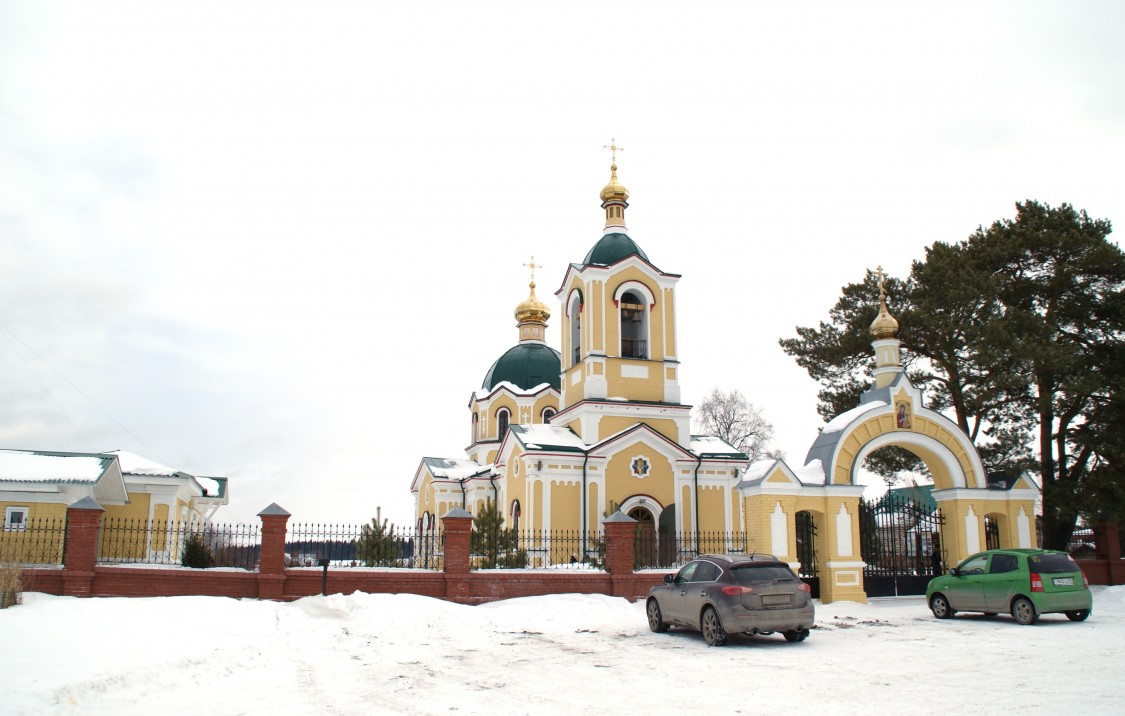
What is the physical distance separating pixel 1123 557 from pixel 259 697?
24.3 m

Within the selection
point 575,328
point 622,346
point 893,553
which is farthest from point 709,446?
point 893,553

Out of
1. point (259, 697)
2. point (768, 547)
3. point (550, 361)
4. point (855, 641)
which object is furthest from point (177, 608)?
point (550, 361)

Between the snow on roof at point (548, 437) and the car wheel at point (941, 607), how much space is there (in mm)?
12498

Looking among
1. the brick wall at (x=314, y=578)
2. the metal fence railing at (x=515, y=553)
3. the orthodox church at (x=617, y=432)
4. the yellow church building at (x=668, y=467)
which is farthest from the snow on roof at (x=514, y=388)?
the brick wall at (x=314, y=578)

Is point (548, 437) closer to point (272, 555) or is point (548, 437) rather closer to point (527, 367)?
point (527, 367)

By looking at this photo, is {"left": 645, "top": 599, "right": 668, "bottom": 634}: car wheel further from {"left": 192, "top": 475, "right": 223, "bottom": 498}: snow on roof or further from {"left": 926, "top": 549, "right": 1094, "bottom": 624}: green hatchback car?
{"left": 192, "top": 475, "right": 223, "bottom": 498}: snow on roof

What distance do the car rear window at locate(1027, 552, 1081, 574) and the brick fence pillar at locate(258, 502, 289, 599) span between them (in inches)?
521

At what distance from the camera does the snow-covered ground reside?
8.00 meters

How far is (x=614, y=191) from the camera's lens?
101 feet

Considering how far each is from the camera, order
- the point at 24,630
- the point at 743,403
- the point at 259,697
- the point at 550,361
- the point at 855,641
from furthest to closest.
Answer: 1. the point at 743,403
2. the point at 550,361
3. the point at 855,641
4. the point at 24,630
5. the point at 259,697

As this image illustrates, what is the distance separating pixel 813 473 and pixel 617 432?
347 inches

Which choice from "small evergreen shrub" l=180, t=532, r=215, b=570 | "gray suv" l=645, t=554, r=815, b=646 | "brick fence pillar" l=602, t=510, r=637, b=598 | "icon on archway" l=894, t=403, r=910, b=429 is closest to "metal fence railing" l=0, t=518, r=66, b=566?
"small evergreen shrub" l=180, t=532, r=215, b=570

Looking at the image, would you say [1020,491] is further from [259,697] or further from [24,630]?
[24,630]

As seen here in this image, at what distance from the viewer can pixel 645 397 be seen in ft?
93.5
